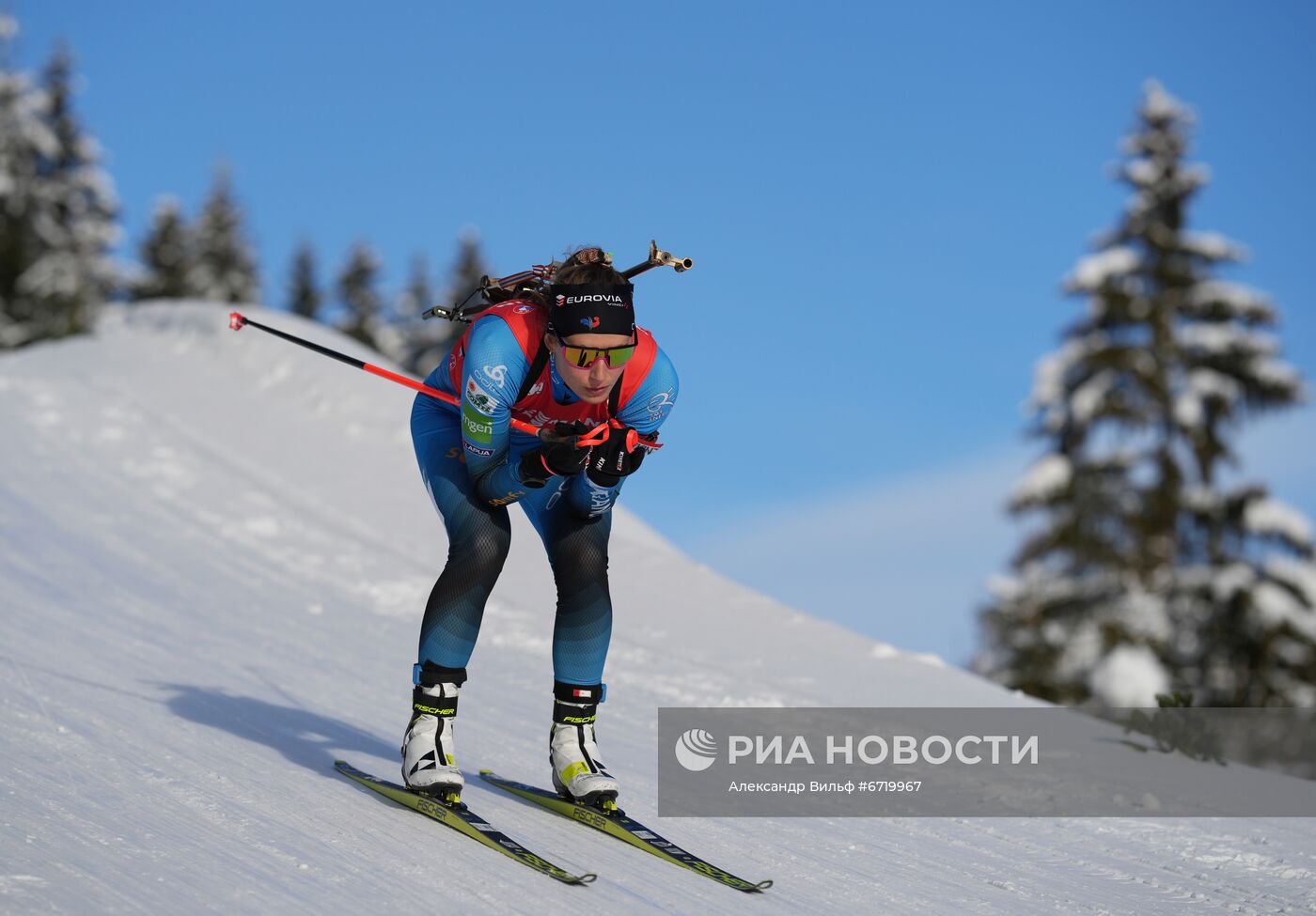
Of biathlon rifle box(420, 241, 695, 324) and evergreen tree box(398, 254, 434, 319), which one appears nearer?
biathlon rifle box(420, 241, 695, 324)

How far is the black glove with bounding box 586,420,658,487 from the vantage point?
365cm

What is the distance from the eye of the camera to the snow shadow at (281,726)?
4598 millimetres

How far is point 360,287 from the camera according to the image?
41.5 m

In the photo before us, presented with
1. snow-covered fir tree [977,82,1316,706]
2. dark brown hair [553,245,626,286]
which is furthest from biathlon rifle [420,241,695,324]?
snow-covered fir tree [977,82,1316,706]

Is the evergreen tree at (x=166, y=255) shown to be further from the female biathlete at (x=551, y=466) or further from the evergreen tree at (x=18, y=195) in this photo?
the female biathlete at (x=551, y=466)

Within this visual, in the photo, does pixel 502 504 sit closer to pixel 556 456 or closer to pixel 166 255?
pixel 556 456

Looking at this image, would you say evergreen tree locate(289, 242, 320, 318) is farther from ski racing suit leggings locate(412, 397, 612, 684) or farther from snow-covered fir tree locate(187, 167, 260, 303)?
ski racing suit leggings locate(412, 397, 612, 684)

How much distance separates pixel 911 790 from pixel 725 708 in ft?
5.40

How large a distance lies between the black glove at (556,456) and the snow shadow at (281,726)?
144 centimetres

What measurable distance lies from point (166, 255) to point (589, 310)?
39828 millimetres

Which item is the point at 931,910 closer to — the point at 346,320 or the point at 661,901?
the point at 661,901

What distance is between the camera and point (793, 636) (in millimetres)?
8680
